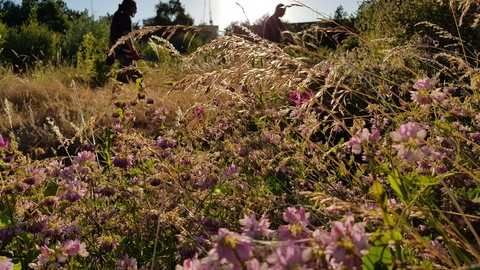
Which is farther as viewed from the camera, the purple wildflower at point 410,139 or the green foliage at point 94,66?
the green foliage at point 94,66

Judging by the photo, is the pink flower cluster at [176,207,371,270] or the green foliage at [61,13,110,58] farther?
the green foliage at [61,13,110,58]

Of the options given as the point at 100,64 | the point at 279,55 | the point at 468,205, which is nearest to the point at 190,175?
the point at 279,55

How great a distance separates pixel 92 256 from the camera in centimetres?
175

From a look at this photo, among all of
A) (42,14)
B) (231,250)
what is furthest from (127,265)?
(42,14)

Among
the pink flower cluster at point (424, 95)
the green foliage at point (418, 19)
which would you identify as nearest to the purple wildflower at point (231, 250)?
the pink flower cluster at point (424, 95)

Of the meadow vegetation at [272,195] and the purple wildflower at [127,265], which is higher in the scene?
the meadow vegetation at [272,195]

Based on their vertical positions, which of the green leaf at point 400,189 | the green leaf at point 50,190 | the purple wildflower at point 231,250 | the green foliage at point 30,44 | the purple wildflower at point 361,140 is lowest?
the green leaf at point 50,190

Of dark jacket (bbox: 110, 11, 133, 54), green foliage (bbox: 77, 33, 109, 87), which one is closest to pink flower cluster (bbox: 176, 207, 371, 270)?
dark jacket (bbox: 110, 11, 133, 54)

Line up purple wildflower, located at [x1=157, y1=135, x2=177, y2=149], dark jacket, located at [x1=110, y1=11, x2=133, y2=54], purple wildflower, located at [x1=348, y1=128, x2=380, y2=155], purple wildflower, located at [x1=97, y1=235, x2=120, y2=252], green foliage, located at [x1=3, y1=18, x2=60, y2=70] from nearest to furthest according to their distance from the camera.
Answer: purple wildflower, located at [x1=348, y1=128, x2=380, y2=155], purple wildflower, located at [x1=97, y1=235, x2=120, y2=252], purple wildflower, located at [x1=157, y1=135, x2=177, y2=149], dark jacket, located at [x1=110, y1=11, x2=133, y2=54], green foliage, located at [x1=3, y1=18, x2=60, y2=70]

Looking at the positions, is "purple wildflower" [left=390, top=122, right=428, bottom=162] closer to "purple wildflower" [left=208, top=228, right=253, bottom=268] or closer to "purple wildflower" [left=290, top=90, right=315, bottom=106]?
"purple wildflower" [left=208, top=228, right=253, bottom=268]

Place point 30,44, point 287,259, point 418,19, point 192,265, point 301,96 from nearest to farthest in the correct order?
point 287,259, point 192,265, point 301,96, point 418,19, point 30,44

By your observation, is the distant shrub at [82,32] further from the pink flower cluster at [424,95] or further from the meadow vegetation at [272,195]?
the pink flower cluster at [424,95]

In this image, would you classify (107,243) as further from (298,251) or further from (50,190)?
(298,251)

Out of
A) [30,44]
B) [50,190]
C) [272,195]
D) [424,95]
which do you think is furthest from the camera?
[30,44]
